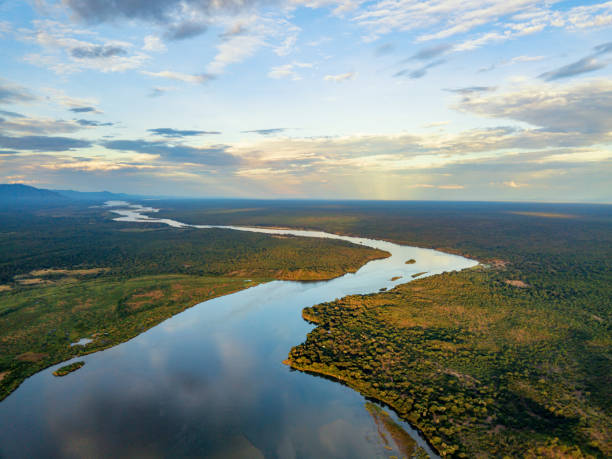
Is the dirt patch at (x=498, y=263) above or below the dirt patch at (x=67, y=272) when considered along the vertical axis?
below

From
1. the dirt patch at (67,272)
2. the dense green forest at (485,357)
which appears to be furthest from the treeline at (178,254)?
the dense green forest at (485,357)

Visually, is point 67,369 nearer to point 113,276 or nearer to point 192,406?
point 192,406

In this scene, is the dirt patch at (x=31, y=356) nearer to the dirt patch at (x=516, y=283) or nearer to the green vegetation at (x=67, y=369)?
the green vegetation at (x=67, y=369)

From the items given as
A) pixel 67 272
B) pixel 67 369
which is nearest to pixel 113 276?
pixel 67 272

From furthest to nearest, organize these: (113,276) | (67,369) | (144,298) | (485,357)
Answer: (113,276)
(144,298)
(485,357)
(67,369)

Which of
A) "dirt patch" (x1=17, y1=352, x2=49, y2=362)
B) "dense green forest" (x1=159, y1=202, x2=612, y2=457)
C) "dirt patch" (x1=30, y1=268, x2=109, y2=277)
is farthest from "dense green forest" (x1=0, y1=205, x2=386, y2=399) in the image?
"dense green forest" (x1=159, y1=202, x2=612, y2=457)

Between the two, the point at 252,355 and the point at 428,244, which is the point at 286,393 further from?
the point at 428,244

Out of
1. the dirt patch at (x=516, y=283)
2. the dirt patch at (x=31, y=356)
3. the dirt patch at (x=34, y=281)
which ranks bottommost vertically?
the dirt patch at (x=31, y=356)
